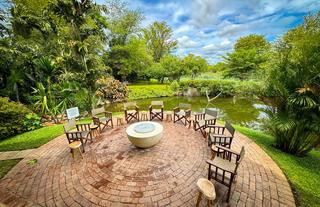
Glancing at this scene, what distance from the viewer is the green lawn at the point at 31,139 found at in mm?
5043

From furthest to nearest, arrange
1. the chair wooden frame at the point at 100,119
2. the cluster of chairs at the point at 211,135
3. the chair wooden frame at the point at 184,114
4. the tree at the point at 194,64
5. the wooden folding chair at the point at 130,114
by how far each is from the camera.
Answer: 1. the tree at the point at 194,64
2. the wooden folding chair at the point at 130,114
3. the chair wooden frame at the point at 184,114
4. the chair wooden frame at the point at 100,119
5. the cluster of chairs at the point at 211,135

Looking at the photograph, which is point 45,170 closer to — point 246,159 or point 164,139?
point 164,139

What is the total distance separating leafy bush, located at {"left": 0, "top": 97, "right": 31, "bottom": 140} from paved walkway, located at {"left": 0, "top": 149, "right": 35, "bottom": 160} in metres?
1.61

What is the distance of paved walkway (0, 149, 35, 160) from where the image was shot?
174 inches

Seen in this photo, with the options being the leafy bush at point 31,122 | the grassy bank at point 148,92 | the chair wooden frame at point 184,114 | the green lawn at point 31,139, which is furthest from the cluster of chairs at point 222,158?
the grassy bank at point 148,92

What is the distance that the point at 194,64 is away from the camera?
21.8 meters

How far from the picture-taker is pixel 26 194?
300 centimetres

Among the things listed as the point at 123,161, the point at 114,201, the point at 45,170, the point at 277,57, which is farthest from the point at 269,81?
the point at 45,170

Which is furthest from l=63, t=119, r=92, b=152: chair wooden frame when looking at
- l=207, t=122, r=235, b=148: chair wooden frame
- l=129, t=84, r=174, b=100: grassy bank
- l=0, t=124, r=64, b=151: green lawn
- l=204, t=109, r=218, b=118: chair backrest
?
l=129, t=84, r=174, b=100: grassy bank

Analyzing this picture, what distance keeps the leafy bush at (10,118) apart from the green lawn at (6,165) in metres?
2.29

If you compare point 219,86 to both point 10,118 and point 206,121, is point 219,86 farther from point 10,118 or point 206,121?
point 10,118

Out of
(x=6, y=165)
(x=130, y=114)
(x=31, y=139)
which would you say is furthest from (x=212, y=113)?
(x=31, y=139)

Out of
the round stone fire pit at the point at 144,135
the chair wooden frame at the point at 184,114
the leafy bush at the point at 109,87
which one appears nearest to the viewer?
the round stone fire pit at the point at 144,135

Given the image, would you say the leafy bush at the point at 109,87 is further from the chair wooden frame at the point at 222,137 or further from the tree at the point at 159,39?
the tree at the point at 159,39
